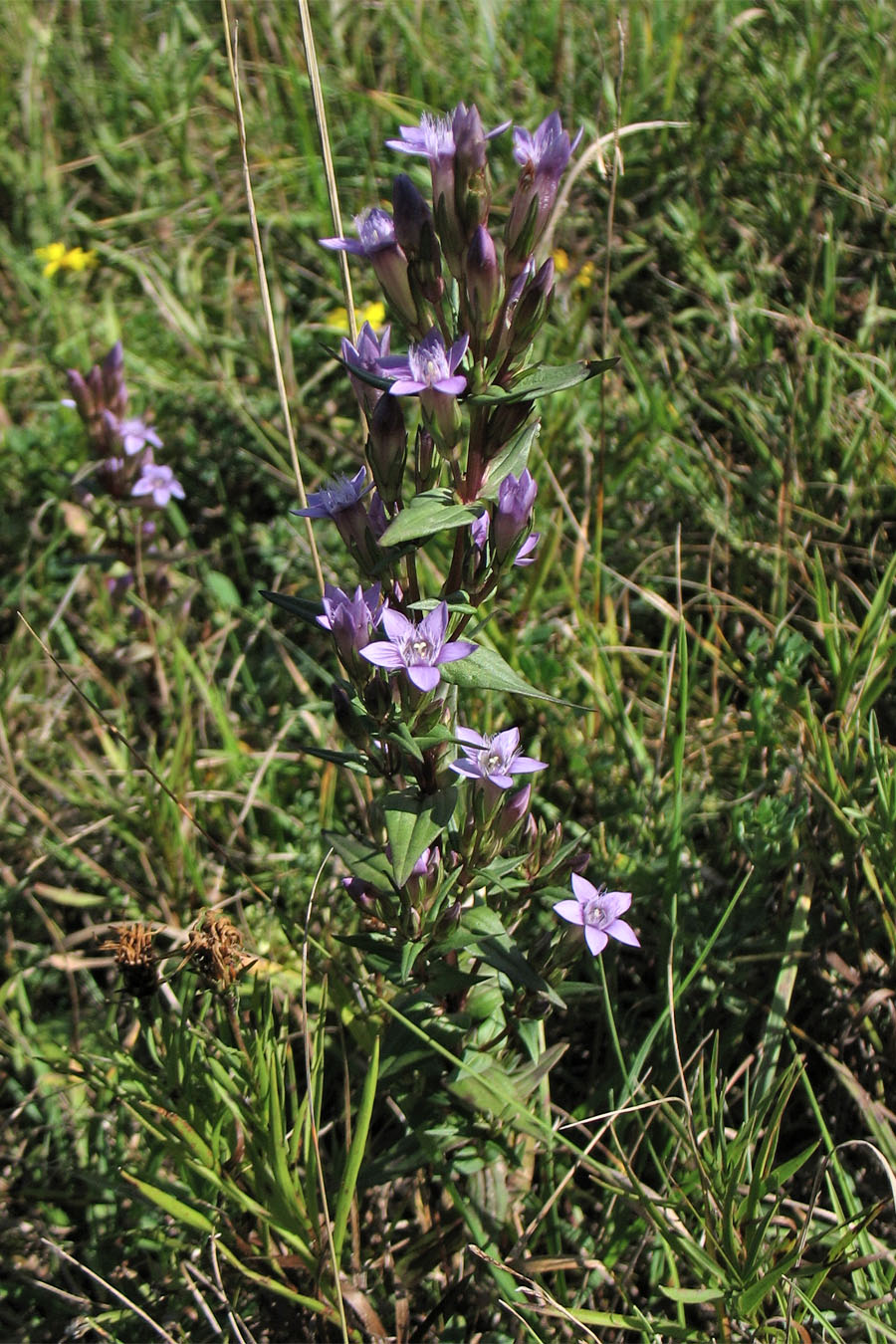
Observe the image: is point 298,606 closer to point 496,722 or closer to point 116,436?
point 496,722

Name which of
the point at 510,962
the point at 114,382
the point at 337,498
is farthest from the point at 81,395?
the point at 510,962

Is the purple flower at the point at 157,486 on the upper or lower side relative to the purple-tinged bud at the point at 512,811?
lower

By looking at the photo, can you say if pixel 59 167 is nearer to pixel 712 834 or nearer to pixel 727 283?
pixel 727 283

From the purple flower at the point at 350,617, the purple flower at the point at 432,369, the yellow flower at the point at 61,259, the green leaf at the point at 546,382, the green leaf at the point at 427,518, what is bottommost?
the yellow flower at the point at 61,259

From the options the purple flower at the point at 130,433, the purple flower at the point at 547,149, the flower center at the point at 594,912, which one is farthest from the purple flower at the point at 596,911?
the purple flower at the point at 130,433

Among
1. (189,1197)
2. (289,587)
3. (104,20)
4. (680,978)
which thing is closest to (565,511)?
(289,587)

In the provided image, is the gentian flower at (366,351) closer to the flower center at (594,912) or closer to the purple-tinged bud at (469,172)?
the purple-tinged bud at (469,172)

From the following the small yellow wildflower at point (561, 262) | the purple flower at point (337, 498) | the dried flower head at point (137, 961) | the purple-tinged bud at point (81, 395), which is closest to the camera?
the purple flower at point (337, 498)
